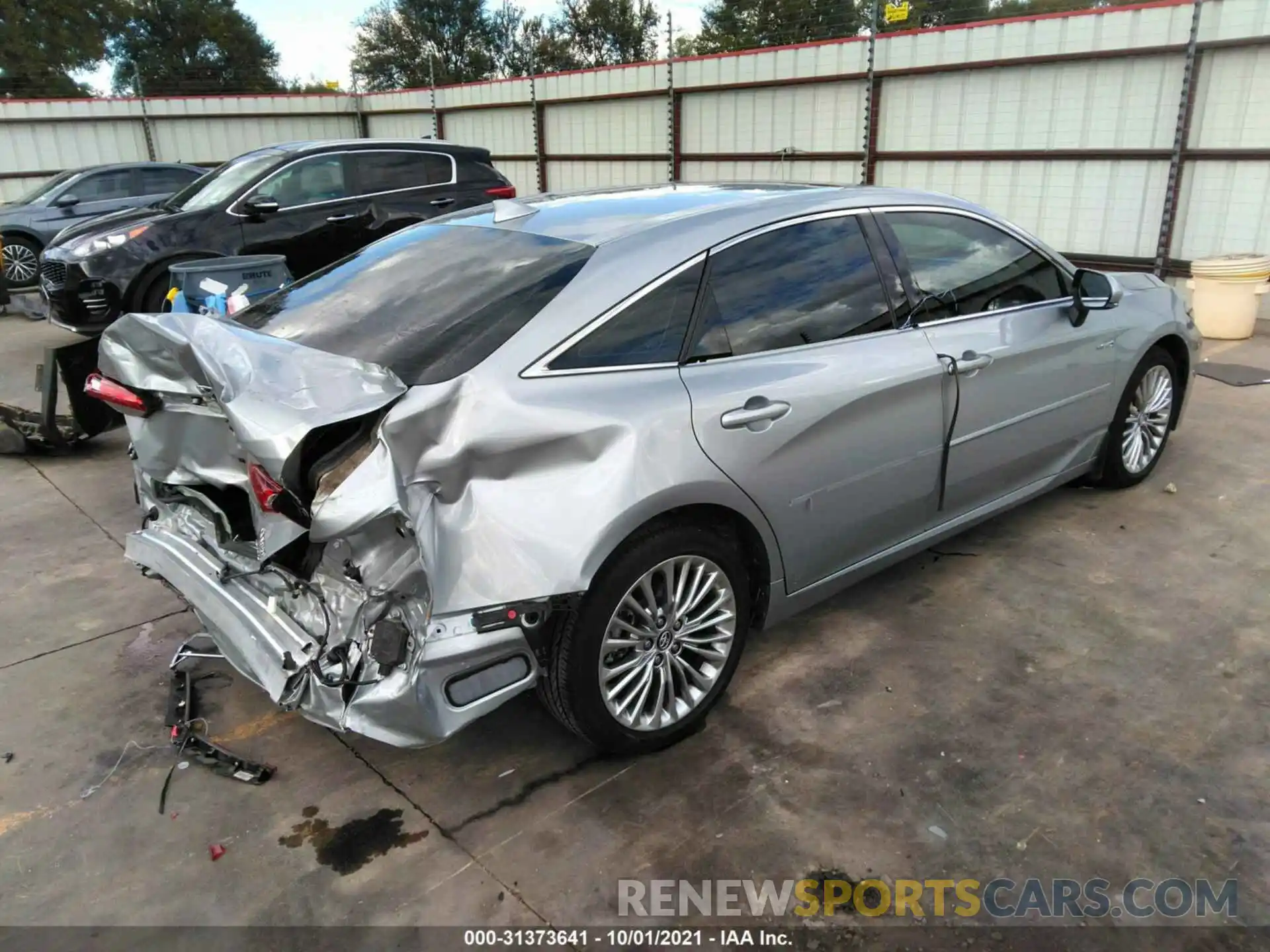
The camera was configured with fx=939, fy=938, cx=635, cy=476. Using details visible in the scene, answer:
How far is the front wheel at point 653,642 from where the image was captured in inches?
104

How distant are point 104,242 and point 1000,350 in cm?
747

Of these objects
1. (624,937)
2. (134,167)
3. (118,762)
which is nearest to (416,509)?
(624,937)

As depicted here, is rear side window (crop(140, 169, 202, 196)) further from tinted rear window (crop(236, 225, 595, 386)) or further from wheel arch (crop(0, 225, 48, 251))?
tinted rear window (crop(236, 225, 595, 386))

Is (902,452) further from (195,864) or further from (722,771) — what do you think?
(195,864)

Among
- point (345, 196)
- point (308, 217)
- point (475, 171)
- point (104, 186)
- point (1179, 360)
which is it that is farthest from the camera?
point (104, 186)

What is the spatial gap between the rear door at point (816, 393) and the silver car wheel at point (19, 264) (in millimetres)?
12174

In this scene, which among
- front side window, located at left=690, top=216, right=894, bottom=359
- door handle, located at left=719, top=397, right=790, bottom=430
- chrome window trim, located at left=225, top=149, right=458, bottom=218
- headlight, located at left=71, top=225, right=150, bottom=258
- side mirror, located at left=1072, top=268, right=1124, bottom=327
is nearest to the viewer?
door handle, located at left=719, top=397, right=790, bottom=430

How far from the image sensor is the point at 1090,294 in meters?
4.34

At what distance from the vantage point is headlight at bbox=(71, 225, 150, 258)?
7.95m

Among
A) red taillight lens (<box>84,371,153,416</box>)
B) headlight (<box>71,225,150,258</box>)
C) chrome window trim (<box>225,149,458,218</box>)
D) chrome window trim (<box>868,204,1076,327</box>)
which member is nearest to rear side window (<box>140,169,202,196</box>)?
chrome window trim (<box>225,149,458,218</box>)

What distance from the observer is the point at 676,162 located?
44.2 feet

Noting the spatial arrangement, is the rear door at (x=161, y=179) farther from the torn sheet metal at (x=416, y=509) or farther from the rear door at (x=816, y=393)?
the rear door at (x=816, y=393)

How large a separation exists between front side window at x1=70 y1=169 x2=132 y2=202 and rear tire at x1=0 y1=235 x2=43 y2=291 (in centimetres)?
94

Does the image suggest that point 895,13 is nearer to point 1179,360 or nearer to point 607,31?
point 1179,360
